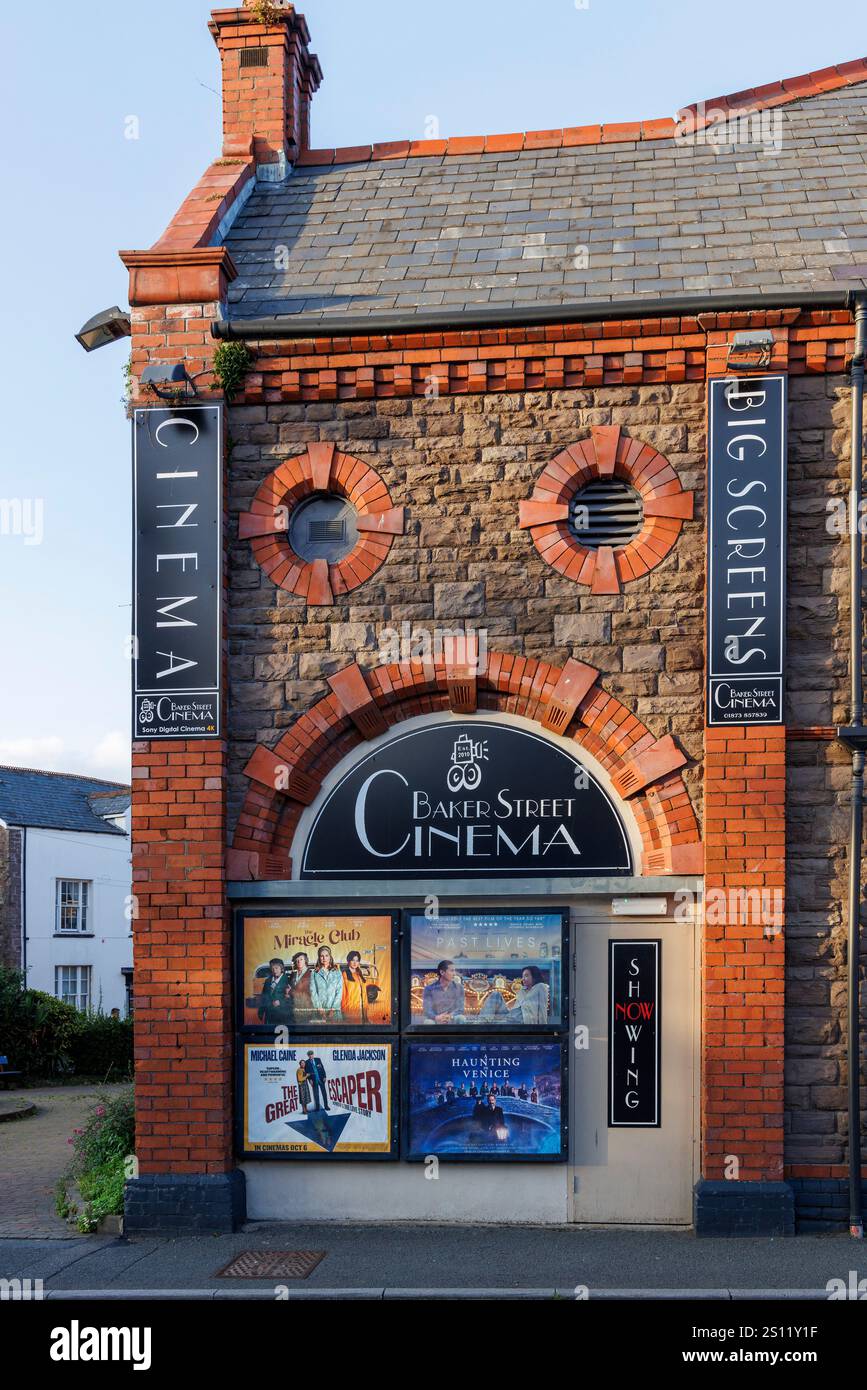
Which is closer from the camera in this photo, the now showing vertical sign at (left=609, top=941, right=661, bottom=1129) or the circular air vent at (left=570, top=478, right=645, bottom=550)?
the now showing vertical sign at (left=609, top=941, right=661, bottom=1129)

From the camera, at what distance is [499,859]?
9.10 meters

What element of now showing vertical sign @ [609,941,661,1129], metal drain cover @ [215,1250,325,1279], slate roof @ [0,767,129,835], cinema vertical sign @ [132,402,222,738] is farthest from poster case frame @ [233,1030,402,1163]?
slate roof @ [0,767,129,835]

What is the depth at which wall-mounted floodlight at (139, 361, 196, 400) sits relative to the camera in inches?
363

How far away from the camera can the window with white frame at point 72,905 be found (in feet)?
104

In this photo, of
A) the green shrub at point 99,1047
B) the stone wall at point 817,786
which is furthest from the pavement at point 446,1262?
the green shrub at point 99,1047

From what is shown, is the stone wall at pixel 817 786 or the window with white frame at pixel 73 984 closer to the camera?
the stone wall at pixel 817 786

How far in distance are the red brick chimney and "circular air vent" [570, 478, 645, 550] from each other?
5.01 m

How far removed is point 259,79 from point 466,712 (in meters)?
7.03

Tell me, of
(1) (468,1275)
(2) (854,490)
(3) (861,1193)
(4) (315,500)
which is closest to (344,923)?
(1) (468,1275)

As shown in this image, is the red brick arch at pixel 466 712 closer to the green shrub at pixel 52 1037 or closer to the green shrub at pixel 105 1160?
the green shrub at pixel 105 1160

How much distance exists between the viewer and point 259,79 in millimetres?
11898

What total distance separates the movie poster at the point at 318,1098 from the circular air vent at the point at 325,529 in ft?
12.4

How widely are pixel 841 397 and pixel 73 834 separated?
90.1 feet

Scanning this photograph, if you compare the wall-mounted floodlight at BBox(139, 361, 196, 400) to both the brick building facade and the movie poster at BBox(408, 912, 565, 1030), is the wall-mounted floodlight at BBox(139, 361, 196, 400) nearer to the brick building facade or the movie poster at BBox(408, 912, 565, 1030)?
the brick building facade
